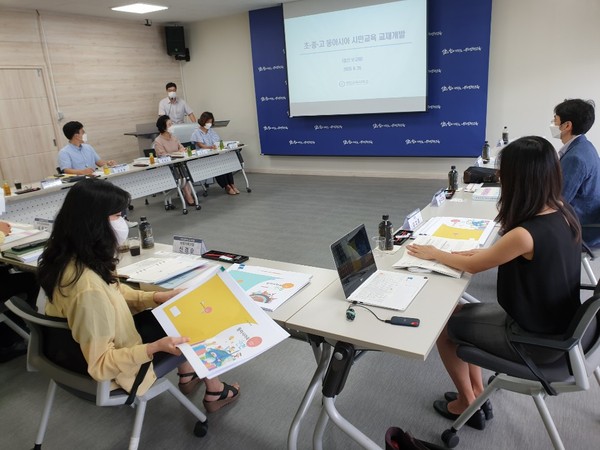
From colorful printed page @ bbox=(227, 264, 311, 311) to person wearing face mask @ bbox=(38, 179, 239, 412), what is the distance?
37cm

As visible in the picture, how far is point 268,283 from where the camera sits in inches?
72.1

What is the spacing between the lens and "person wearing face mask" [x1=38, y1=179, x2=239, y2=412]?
55.2 inches

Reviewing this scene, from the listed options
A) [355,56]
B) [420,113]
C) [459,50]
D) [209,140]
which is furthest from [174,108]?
[459,50]

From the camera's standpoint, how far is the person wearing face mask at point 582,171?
248cm

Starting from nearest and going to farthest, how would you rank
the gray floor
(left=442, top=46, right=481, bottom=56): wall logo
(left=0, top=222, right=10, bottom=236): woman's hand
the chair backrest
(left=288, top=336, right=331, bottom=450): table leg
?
1. the chair backrest
2. (left=288, top=336, right=331, bottom=450): table leg
3. the gray floor
4. (left=0, top=222, right=10, bottom=236): woman's hand
5. (left=442, top=46, right=481, bottom=56): wall logo

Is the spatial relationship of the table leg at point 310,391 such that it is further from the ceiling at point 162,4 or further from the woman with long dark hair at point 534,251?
the ceiling at point 162,4

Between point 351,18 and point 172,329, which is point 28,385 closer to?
point 172,329

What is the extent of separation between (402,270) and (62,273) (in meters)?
1.31

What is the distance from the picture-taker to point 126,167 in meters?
5.27

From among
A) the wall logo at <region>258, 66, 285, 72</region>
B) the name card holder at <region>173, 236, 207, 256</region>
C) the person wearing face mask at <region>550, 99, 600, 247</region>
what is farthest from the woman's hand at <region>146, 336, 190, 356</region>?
the wall logo at <region>258, 66, 285, 72</region>

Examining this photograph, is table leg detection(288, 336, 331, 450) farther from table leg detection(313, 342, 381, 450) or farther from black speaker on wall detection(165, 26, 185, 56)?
black speaker on wall detection(165, 26, 185, 56)

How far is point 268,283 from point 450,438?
981 mm

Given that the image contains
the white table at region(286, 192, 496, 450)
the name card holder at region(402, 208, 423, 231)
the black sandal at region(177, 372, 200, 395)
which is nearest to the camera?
the white table at region(286, 192, 496, 450)

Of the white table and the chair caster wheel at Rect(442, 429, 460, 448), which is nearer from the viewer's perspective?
the white table
